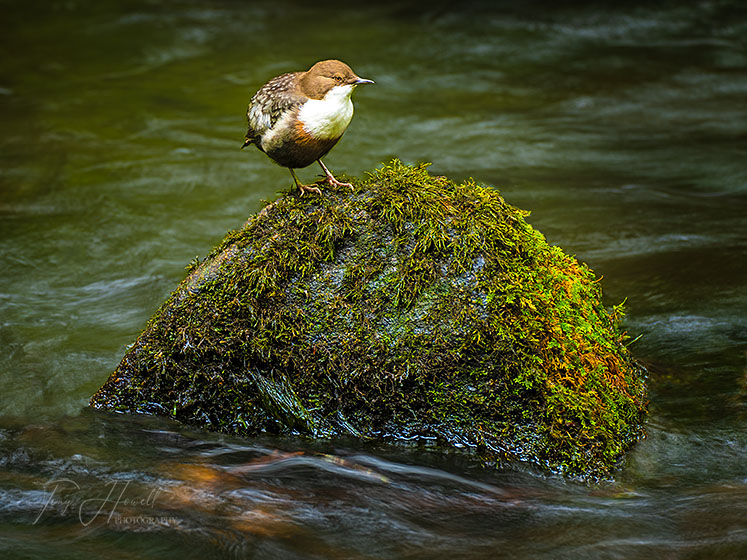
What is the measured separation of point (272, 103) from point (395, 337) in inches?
51.1

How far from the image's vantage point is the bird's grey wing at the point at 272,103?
12.4 ft

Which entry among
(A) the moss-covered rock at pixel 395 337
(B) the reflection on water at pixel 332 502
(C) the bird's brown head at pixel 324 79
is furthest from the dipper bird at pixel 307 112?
(B) the reflection on water at pixel 332 502

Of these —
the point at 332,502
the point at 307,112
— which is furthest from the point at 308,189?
the point at 332,502

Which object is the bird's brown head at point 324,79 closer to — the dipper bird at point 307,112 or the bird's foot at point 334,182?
the dipper bird at point 307,112

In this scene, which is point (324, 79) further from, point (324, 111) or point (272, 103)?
point (272, 103)

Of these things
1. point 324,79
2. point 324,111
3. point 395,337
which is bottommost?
point 395,337

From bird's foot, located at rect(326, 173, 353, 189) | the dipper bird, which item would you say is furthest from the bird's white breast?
bird's foot, located at rect(326, 173, 353, 189)

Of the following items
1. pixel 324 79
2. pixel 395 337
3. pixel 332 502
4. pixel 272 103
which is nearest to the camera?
pixel 332 502

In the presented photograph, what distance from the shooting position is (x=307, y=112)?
373 centimetres

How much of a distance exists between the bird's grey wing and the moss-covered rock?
383mm

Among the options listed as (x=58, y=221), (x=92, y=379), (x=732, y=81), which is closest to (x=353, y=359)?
(x=92, y=379)

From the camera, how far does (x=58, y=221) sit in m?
7.37

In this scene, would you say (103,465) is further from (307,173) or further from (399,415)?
(307,173)

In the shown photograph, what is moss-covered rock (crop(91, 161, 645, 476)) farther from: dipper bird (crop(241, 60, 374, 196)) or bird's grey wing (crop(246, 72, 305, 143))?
bird's grey wing (crop(246, 72, 305, 143))
